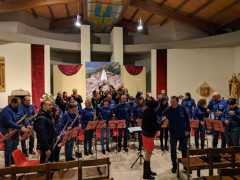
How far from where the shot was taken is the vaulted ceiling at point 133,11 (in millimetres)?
9269

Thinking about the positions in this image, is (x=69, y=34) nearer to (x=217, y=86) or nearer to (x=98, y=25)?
(x=98, y=25)

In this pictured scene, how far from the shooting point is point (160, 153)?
5.43 metres

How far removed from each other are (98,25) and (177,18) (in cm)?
520

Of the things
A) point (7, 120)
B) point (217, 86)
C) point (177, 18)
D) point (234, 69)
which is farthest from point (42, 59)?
point (234, 69)

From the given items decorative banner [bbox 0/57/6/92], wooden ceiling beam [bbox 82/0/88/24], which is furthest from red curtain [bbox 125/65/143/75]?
decorative banner [bbox 0/57/6/92]

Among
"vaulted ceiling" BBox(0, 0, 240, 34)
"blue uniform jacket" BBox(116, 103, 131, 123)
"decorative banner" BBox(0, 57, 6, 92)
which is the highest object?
"vaulted ceiling" BBox(0, 0, 240, 34)

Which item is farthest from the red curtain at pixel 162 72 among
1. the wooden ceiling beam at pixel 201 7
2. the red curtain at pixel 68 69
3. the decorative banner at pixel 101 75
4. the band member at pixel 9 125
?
the band member at pixel 9 125

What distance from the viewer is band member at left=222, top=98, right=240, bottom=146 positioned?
14.2 ft

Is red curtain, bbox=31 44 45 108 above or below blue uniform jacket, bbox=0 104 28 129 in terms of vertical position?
above

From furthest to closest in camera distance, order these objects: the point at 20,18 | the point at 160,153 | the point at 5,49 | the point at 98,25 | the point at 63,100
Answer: the point at 98,25
the point at 20,18
the point at 5,49
the point at 63,100
the point at 160,153

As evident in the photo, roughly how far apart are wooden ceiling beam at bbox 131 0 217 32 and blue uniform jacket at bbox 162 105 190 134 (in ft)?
27.8

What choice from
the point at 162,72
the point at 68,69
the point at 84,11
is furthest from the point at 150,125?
the point at 84,11

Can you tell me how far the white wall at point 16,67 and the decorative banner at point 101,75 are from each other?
3.40 m

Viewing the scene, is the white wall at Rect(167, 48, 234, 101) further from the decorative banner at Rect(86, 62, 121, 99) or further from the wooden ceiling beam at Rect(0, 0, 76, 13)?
the wooden ceiling beam at Rect(0, 0, 76, 13)
